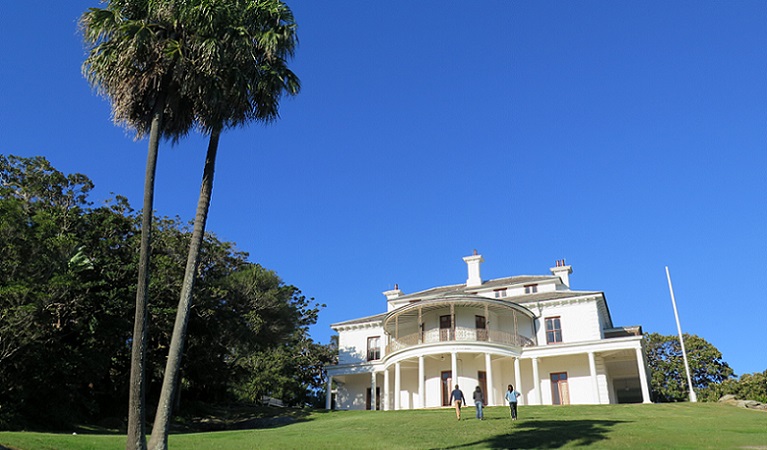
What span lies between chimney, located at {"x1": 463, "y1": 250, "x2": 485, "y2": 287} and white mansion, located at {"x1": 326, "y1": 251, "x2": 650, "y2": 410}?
5.25 meters

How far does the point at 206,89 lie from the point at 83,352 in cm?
1821

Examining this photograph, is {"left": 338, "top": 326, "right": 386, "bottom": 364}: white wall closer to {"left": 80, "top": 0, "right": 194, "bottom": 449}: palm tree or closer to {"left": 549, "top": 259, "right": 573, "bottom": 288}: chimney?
{"left": 549, "top": 259, "right": 573, "bottom": 288}: chimney

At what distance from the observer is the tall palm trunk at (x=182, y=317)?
1247cm

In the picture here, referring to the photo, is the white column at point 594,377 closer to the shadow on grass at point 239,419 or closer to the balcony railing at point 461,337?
the balcony railing at point 461,337

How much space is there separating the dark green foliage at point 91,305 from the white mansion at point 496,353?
7.07 metres

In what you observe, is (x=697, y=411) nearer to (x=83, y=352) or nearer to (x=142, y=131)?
(x=142, y=131)

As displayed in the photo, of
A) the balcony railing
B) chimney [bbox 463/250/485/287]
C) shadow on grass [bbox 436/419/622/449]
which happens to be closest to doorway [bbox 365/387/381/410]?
the balcony railing

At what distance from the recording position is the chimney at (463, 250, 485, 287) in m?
46.1

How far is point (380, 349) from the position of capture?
42219 millimetres

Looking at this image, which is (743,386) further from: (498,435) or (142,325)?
(142,325)

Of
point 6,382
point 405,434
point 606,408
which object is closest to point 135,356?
point 405,434

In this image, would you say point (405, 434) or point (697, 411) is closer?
point (405, 434)

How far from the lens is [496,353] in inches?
1420

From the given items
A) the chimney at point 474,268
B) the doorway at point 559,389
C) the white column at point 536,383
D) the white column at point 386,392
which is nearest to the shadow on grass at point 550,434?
the white column at point 536,383
